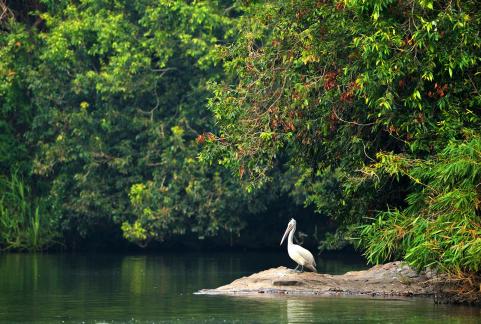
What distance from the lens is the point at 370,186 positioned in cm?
2508

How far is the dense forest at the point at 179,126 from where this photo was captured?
25.7 m

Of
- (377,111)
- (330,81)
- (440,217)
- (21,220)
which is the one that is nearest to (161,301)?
(330,81)

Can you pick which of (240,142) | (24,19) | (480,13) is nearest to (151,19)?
(24,19)

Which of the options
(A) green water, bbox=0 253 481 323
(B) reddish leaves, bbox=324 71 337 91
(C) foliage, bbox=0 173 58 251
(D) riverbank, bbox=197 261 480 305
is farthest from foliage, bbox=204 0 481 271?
(C) foliage, bbox=0 173 58 251

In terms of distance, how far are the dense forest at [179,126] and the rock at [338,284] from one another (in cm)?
117

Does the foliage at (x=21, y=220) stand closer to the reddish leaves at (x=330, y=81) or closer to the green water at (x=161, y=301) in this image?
the green water at (x=161, y=301)

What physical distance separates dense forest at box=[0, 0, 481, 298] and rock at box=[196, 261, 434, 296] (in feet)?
3.82

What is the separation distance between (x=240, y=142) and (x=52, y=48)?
562 inches

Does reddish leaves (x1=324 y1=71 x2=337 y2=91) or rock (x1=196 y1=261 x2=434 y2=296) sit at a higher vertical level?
reddish leaves (x1=324 y1=71 x2=337 y2=91)

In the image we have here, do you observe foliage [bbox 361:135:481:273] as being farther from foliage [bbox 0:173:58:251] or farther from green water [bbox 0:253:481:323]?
foliage [bbox 0:173:58:251]

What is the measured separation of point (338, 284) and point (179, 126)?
15494 mm

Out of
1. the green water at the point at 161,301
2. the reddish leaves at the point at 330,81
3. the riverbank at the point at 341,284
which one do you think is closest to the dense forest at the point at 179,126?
the reddish leaves at the point at 330,81

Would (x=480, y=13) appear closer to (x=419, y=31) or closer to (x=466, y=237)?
(x=419, y=31)

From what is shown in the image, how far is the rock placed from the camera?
985 inches
